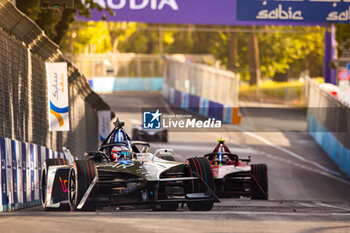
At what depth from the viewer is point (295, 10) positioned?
2964cm

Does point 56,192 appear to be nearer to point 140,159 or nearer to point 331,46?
point 140,159

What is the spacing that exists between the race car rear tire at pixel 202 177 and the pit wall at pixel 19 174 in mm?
2538

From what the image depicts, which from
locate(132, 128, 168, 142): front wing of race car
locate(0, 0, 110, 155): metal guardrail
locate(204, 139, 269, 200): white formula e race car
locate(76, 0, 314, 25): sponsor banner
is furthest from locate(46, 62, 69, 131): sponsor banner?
locate(132, 128, 168, 142): front wing of race car

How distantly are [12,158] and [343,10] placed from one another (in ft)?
58.2

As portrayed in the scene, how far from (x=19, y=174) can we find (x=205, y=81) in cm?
3450

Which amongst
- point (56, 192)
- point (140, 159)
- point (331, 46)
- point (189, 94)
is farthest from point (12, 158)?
point (189, 94)

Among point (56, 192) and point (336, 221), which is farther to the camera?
point (56, 192)

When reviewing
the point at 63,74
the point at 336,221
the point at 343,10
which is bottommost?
the point at 336,221

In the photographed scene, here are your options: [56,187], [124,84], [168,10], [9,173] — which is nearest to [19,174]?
[56,187]

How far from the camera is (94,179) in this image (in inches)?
440

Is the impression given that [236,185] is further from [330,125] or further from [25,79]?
[330,125]

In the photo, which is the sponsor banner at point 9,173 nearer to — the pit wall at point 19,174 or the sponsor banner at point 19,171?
the pit wall at point 19,174

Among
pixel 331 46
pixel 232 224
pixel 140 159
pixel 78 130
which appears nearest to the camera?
pixel 232 224

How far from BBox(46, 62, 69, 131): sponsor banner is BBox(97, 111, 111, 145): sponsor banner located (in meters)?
10.9
